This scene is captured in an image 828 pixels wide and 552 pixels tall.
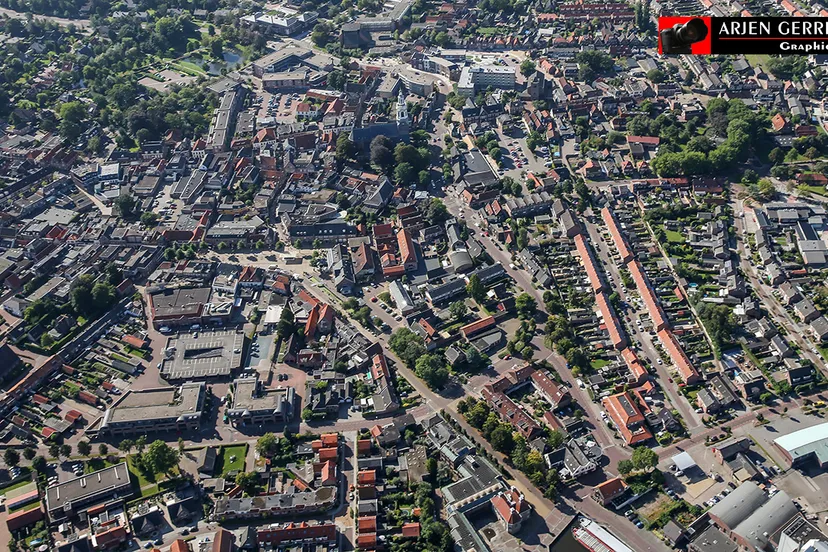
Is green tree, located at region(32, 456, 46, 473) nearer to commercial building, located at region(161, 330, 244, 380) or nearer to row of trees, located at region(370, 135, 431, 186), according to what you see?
commercial building, located at region(161, 330, 244, 380)

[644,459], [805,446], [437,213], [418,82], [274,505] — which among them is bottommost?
[274,505]

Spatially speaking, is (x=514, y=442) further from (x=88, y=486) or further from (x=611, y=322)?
(x=88, y=486)

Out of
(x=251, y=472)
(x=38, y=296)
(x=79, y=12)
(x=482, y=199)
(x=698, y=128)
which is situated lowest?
(x=251, y=472)

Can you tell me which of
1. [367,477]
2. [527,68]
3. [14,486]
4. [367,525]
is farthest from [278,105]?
[367,525]

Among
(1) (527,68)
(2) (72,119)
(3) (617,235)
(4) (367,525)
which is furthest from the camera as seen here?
(1) (527,68)

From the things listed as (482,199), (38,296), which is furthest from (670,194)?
(38,296)

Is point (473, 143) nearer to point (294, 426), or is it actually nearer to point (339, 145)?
point (339, 145)
